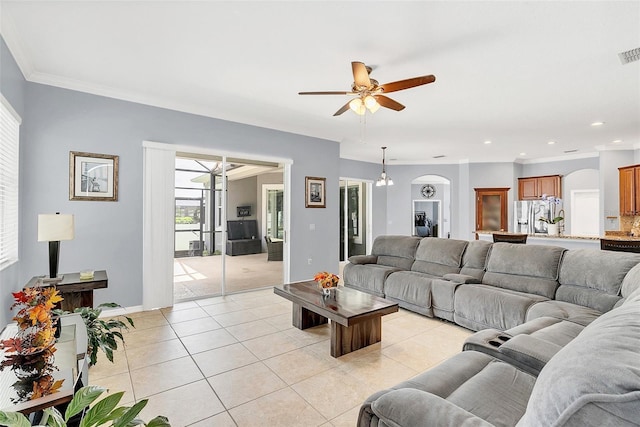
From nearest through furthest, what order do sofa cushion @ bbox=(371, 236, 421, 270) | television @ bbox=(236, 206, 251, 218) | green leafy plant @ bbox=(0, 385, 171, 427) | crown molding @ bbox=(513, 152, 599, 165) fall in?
1. green leafy plant @ bbox=(0, 385, 171, 427)
2. sofa cushion @ bbox=(371, 236, 421, 270)
3. television @ bbox=(236, 206, 251, 218)
4. crown molding @ bbox=(513, 152, 599, 165)

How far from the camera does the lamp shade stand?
2.79 meters

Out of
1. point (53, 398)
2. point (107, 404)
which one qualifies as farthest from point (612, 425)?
point (53, 398)

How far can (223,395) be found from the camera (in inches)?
89.0

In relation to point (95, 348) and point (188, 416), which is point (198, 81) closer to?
point (95, 348)

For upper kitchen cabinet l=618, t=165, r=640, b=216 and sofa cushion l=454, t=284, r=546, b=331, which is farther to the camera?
upper kitchen cabinet l=618, t=165, r=640, b=216

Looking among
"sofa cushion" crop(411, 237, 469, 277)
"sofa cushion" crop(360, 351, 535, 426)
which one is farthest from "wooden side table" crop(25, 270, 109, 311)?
"sofa cushion" crop(411, 237, 469, 277)

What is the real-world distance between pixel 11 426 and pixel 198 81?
3.55 metres

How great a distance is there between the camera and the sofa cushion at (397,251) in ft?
15.7

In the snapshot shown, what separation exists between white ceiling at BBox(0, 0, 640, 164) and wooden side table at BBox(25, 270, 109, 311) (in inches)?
87.6

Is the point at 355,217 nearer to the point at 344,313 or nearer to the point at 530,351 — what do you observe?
the point at 344,313

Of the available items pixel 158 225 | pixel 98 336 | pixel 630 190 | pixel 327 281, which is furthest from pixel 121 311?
pixel 630 190

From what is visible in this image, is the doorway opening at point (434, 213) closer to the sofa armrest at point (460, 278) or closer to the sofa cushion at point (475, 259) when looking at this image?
the sofa cushion at point (475, 259)

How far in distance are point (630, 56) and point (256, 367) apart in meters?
4.48

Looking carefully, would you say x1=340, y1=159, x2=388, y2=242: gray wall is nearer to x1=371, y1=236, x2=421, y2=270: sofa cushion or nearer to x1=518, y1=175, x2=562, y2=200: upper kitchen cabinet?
x1=371, y1=236, x2=421, y2=270: sofa cushion
